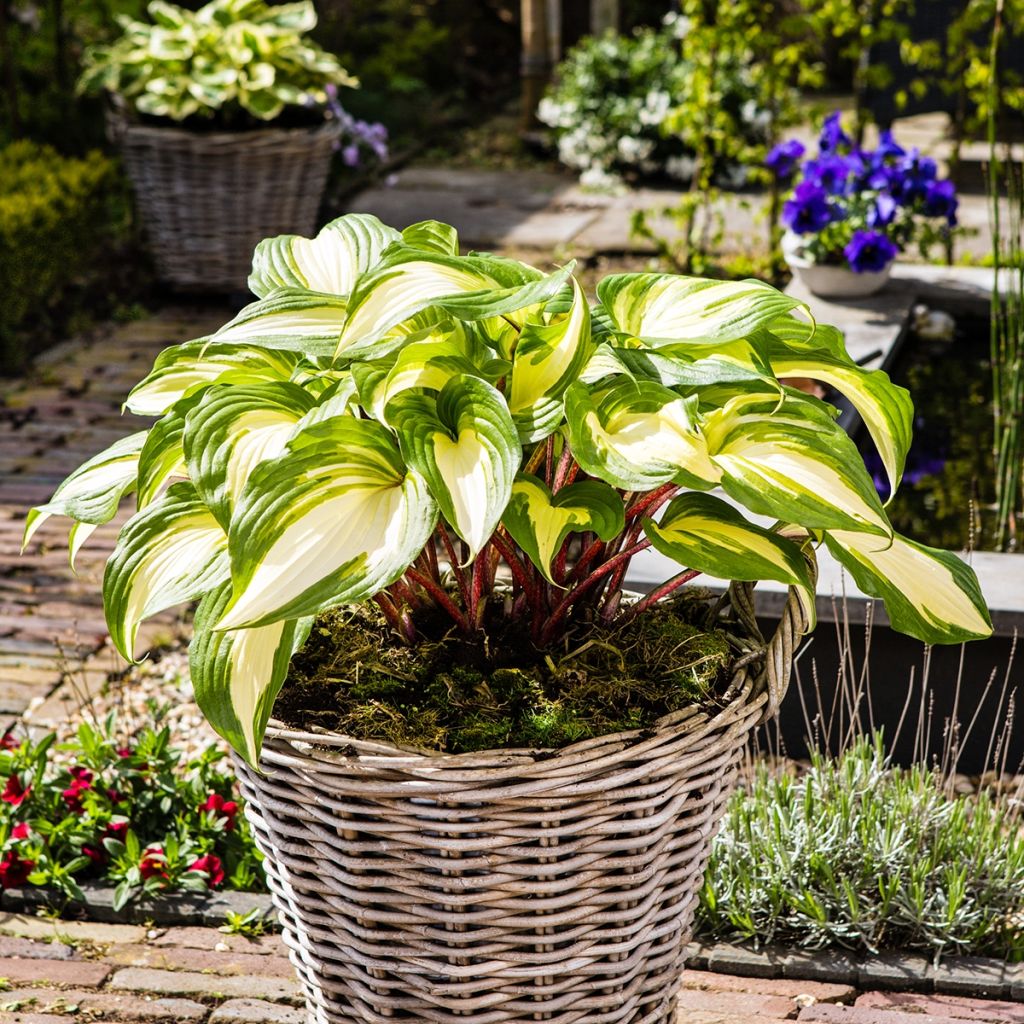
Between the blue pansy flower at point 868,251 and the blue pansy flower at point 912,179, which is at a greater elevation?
the blue pansy flower at point 912,179

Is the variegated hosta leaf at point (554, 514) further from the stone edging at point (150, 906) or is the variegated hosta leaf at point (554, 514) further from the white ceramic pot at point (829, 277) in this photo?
the white ceramic pot at point (829, 277)

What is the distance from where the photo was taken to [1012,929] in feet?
7.31

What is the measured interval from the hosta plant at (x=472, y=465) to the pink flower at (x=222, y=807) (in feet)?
2.82

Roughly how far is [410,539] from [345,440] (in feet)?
0.47

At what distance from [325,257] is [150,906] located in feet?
3.83

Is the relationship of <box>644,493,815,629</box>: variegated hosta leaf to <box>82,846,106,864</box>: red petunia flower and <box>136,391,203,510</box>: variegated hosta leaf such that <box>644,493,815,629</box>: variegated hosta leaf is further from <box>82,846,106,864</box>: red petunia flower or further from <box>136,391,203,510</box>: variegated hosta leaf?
<box>82,846,106,864</box>: red petunia flower

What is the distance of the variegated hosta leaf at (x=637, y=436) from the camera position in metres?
1.41

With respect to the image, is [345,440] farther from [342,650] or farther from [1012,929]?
[1012,929]

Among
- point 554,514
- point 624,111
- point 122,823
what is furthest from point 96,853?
point 624,111

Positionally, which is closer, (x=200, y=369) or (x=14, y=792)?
(x=200, y=369)

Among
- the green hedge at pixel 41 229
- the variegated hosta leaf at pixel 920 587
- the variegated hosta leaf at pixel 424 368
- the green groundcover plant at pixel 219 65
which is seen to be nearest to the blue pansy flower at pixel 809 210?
the green groundcover plant at pixel 219 65

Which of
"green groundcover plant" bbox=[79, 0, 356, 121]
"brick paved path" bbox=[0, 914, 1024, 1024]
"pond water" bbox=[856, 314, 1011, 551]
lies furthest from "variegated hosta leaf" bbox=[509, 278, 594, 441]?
"green groundcover plant" bbox=[79, 0, 356, 121]

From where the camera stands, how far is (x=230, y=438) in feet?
4.88

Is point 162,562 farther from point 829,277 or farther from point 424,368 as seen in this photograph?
point 829,277
